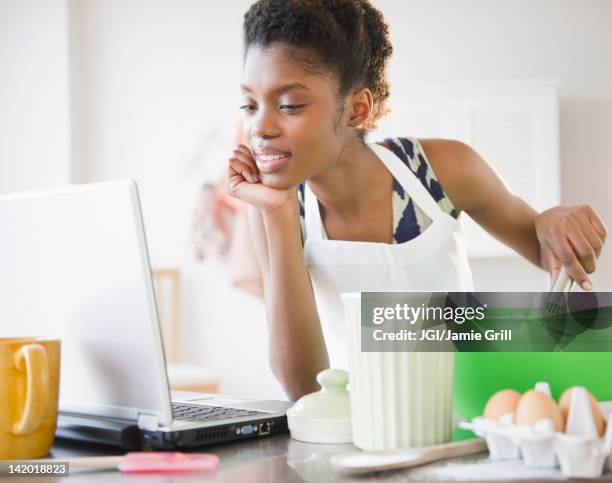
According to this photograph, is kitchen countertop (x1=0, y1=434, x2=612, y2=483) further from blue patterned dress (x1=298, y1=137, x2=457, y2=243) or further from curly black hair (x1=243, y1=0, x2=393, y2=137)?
blue patterned dress (x1=298, y1=137, x2=457, y2=243)

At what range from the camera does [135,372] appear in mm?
772

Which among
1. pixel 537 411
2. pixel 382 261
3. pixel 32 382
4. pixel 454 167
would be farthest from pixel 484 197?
pixel 32 382

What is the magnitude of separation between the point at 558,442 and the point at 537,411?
1.3 inches

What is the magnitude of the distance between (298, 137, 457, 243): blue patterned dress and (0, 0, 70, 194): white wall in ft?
8.42

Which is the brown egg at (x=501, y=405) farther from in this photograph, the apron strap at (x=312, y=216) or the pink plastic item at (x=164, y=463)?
the apron strap at (x=312, y=216)

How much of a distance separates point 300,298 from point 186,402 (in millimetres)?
289

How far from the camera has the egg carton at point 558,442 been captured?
2.00 feet

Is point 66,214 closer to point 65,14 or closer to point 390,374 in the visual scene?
point 390,374

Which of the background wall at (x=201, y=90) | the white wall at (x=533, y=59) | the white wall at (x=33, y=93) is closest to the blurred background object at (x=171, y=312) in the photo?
the background wall at (x=201, y=90)

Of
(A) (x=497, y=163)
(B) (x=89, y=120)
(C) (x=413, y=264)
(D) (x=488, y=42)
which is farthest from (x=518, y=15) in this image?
(C) (x=413, y=264)

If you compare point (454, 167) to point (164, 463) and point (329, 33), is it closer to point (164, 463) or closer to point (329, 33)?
point (329, 33)

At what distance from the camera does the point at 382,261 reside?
4.64ft

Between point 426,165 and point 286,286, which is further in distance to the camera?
point 426,165

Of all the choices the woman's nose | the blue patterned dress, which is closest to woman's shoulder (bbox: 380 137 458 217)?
the blue patterned dress
